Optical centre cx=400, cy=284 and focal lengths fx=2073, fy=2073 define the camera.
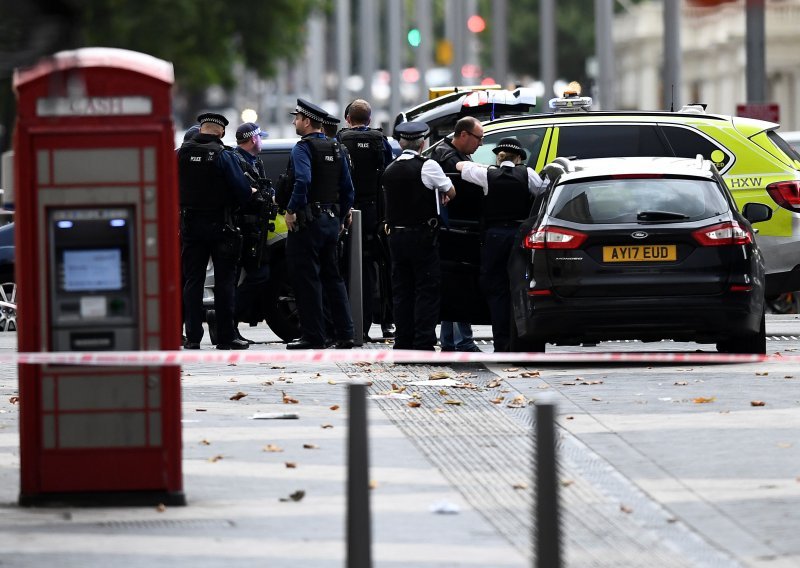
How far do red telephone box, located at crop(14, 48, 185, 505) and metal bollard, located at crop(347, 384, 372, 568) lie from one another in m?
2.09

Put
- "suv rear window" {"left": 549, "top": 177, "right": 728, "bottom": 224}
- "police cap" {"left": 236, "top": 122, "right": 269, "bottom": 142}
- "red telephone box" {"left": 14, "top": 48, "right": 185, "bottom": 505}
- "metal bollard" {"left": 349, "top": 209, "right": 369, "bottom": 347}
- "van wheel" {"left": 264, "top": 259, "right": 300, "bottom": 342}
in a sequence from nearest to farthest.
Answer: "red telephone box" {"left": 14, "top": 48, "right": 185, "bottom": 505} → "suv rear window" {"left": 549, "top": 177, "right": 728, "bottom": 224} → "police cap" {"left": 236, "top": 122, "right": 269, "bottom": 142} → "metal bollard" {"left": 349, "top": 209, "right": 369, "bottom": 347} → "van wheel" {"left": 264, "top": 259, "right": 300, "bottom": 342}

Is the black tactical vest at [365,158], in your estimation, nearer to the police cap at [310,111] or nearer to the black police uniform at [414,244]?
the police cap at [310,111]

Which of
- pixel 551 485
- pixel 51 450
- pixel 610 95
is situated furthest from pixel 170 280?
pixel 610 95

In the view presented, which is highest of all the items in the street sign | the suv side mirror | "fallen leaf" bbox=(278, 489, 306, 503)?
the street sign

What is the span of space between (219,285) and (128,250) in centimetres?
720

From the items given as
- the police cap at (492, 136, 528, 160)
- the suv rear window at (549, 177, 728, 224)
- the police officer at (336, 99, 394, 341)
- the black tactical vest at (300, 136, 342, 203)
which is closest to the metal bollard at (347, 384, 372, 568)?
the suv rear window at (549, 177, 728, 224)

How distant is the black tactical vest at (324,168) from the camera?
15078mm

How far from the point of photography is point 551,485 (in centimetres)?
602

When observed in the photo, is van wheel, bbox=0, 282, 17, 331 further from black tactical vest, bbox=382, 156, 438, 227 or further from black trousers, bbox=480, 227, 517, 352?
black trousers, bbox=480, 227, 517, 352

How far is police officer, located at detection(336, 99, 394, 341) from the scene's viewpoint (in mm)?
16547

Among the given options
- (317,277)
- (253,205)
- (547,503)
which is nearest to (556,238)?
(317,277)

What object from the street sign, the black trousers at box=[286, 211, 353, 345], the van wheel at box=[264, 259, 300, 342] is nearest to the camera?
the black trousers at box=[286, 211, 353, 345]

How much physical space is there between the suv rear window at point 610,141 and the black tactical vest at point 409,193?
2459 millimetres

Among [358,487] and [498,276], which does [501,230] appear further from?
[358,487]
